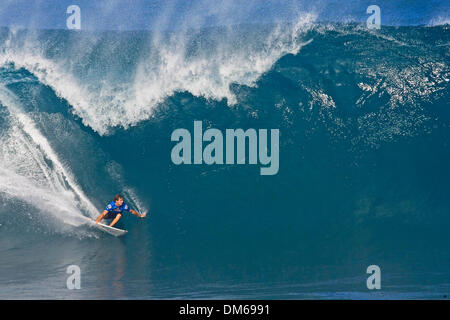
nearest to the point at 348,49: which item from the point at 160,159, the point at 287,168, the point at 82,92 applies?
the point at 287,168

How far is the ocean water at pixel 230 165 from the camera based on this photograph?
805 centimetres

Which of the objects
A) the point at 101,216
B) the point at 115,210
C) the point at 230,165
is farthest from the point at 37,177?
the point at 230,165

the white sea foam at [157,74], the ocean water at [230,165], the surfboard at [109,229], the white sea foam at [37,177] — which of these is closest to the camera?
the ocean water at [230,165]

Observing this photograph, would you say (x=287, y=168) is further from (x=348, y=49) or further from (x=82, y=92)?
(x=82, y=92)

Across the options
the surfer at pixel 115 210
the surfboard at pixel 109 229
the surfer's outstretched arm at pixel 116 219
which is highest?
the surfer at pixel 115 210

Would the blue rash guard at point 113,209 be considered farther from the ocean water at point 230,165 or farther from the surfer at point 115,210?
the ocean water at point 230,165

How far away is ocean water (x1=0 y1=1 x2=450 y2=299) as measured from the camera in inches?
317

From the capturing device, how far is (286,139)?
9.86 m

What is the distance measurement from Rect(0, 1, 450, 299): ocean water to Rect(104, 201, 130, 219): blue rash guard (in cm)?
30

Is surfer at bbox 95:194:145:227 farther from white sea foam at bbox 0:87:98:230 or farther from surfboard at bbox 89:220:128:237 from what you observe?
white sea foam at bbox 0:87:98:230

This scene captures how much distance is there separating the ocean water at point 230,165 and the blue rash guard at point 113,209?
0.30m

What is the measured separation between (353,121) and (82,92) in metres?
5.29

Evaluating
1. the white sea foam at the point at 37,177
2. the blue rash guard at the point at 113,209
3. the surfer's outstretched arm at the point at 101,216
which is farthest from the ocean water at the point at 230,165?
the blue rash guard at the point at 113,209

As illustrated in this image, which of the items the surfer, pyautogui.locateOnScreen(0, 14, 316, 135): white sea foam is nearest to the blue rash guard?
the surfer
